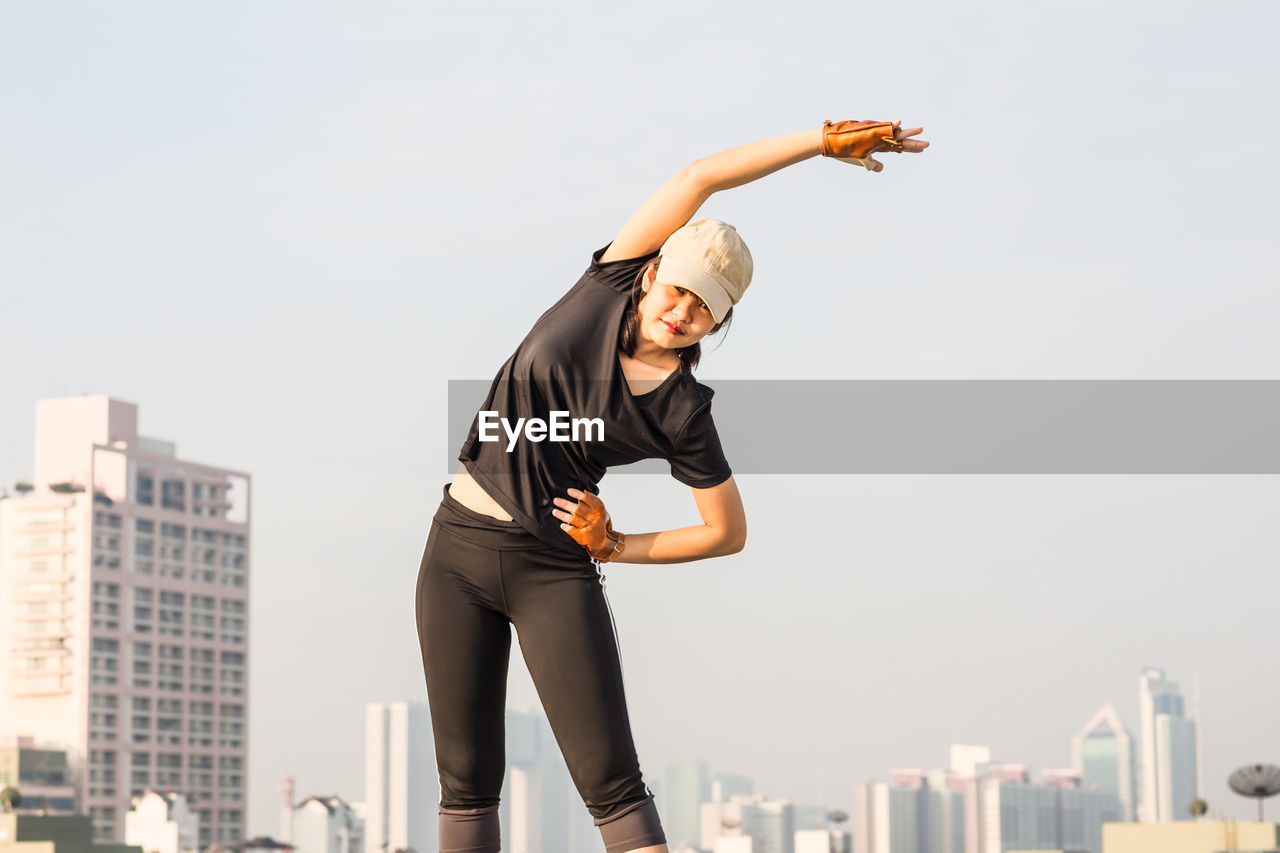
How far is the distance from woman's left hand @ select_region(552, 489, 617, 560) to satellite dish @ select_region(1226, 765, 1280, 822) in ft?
154

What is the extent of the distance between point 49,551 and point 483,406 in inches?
5508

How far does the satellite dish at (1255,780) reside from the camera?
151 feet

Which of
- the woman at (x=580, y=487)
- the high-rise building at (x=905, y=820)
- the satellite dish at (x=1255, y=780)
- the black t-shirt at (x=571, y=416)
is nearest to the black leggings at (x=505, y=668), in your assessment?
the woman at (x=580, y=487)

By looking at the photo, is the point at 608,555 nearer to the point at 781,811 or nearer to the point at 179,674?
the point at 179,674

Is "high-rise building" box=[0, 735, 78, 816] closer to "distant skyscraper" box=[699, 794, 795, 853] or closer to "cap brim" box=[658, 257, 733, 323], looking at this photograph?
"distant skyscraper" box=[699, 794, 795, 853]

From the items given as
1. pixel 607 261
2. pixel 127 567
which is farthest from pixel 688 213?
pixel 127 567

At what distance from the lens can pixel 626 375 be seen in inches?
155

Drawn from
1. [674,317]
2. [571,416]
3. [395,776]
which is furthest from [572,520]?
[395,776]

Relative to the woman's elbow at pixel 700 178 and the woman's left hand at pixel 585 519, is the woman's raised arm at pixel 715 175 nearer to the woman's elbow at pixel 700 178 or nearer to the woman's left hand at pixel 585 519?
the woman's elbow at pixel 700 178

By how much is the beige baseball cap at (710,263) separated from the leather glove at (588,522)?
57cm

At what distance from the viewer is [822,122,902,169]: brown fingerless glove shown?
3900mm

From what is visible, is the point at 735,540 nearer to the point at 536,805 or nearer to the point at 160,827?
the point at 160,827

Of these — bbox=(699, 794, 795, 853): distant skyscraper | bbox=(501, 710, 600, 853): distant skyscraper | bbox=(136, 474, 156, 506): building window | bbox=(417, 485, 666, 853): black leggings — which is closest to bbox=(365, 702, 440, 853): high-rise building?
bbox=(501, 710, 600, 853): distant skyscraper

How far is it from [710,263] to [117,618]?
14061 cm
